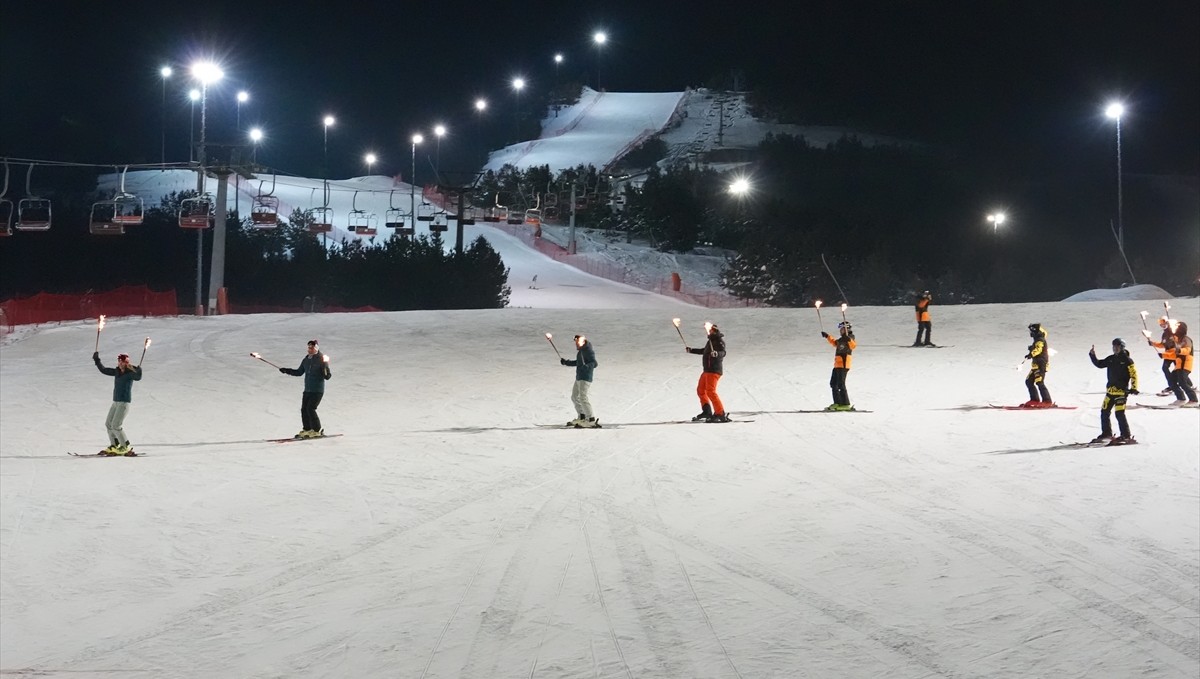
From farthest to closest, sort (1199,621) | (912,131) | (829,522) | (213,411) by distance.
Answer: (912,131), (213,411), (829,522), (1199,621)

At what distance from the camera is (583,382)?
55.8ft

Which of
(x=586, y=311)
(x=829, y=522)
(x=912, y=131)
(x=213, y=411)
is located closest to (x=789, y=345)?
(x=586, y=311)

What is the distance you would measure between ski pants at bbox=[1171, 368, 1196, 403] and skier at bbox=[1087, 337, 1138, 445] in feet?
13.0

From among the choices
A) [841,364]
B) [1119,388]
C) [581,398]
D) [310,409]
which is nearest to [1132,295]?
[841,364]

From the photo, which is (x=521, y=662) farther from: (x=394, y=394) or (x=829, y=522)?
(x=394, y=394)

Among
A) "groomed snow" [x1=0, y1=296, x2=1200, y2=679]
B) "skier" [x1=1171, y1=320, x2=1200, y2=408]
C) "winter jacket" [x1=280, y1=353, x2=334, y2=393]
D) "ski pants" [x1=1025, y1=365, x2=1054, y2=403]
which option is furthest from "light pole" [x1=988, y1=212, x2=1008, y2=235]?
"winter jacket" [x1=280, y1=353, x2=334, y2=393]

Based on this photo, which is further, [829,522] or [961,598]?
[829,522]

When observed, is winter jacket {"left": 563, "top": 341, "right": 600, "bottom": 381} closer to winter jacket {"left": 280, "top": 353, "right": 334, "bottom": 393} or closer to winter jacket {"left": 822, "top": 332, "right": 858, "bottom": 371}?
winter jacket {"left": 280, "top": 353, "right": 334, "bottom": 393}

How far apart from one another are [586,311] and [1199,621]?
27609mm

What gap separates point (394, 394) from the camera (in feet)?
71.0

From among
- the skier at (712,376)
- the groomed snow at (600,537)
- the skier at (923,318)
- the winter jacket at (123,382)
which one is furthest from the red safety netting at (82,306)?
the skier at (923,318)

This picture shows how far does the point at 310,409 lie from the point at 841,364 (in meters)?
9.08

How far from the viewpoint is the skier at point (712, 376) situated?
55.6 ft

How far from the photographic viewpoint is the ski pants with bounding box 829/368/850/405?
722 inches
